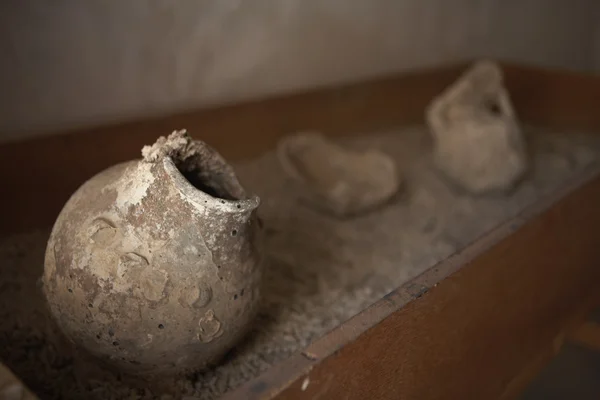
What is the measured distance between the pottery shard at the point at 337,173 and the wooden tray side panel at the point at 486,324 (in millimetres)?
613

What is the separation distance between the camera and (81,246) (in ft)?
3.36

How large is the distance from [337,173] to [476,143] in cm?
51

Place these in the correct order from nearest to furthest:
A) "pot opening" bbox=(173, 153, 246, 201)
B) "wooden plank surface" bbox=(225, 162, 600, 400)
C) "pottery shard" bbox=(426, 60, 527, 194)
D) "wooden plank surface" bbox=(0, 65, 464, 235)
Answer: "wooden plank surface" bbox=(225, 162, 600, 400), "pot opening" bbox=(173, 153, 246, 201), "wooden plank surface" bbox=(0, 65, 464, 235), "pottery shard" bbox=(426, 60, 527, 194)

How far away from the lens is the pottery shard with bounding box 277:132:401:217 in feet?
6.33

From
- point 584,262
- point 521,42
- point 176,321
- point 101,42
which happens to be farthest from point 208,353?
point 521,42

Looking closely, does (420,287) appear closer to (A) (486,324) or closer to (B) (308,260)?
(A) (486,324)

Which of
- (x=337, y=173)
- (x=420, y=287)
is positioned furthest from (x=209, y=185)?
(x=337, y=173)

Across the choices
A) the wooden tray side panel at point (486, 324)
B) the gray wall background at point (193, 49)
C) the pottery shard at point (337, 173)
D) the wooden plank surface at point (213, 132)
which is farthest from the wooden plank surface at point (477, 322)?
the gray wall background at point (193, 49)

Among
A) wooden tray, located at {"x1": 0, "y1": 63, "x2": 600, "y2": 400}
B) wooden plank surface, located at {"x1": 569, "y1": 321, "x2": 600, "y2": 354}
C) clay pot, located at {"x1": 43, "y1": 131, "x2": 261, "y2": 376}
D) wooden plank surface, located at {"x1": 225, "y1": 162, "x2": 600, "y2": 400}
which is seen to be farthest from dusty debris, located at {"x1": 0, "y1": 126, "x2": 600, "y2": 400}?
wooden plank surface, located at {"x1": 569, "y1": 321, "x2": 600, "y2": 354}

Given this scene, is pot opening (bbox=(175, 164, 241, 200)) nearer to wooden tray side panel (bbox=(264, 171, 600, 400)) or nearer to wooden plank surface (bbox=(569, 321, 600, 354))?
wooden tray side panel (bbox=(264, 171, 600, 400))

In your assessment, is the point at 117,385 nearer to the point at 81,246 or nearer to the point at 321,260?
the point at 81,246

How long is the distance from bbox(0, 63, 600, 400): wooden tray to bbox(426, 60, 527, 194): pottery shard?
1.30 feet

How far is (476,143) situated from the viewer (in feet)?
6.84

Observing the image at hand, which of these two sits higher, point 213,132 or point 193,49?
point 193,49
